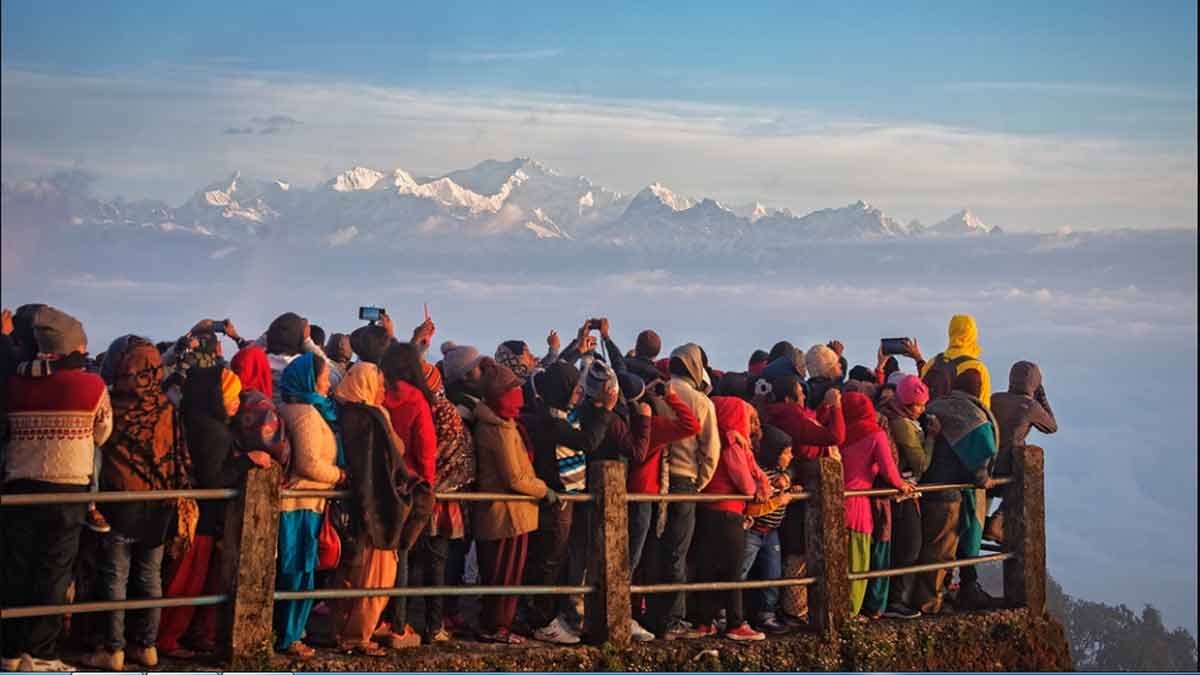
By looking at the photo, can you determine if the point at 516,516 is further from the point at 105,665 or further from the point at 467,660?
the point at 105,665

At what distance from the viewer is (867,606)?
1215 cm

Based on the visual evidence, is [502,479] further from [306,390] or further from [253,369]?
[253,369]

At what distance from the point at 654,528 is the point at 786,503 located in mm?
1174

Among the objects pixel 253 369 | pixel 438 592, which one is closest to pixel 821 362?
pixel 438 592

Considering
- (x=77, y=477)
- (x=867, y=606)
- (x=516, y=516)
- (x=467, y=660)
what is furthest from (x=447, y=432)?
(x=867, y=606)

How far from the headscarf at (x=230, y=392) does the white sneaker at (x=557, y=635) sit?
273 centimetres

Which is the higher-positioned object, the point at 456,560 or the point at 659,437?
the point at 659,437

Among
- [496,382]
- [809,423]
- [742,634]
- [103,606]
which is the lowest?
[742,634]

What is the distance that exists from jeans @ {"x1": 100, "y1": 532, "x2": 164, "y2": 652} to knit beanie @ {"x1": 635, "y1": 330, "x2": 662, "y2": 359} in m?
3.78

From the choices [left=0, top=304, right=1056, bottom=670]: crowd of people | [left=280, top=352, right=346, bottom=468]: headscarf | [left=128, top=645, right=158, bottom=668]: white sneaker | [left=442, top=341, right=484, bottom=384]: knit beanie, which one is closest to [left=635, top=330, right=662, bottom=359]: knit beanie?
[left=0, top=304, right=1056, bottom=670]: crowd of people

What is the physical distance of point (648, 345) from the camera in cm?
A: 1110

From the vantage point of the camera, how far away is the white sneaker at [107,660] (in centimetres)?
855

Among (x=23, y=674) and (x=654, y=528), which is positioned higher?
(x=654, y=528)

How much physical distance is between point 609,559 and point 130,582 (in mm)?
3049
